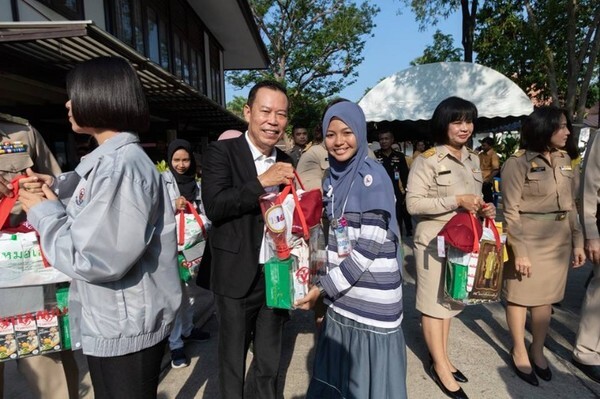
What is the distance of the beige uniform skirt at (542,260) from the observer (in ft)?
8.79

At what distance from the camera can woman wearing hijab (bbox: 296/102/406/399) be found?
1.75 metres

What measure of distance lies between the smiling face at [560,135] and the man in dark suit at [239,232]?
1953 millimetres

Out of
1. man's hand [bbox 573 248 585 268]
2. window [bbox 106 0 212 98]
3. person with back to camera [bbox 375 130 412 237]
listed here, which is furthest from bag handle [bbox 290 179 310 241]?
window [bbox 106 0 212 98]

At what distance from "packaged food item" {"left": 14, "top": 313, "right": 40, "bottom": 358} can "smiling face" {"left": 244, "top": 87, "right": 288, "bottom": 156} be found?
4.46ft

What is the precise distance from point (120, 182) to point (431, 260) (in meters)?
2.07

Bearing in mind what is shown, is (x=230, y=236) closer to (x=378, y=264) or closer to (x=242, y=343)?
Result: (x=242, y=343)

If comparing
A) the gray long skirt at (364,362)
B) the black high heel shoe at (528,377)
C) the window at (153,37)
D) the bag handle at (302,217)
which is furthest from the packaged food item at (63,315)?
the window at (153,37)

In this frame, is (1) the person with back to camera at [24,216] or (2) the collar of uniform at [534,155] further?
(2) the collar of uniform at [534,155]

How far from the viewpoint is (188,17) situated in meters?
10.4

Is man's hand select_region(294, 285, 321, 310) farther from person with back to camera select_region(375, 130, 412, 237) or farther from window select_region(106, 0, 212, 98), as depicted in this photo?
window select_region(106, 0, 212, 98)

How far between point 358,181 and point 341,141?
22 centimetres

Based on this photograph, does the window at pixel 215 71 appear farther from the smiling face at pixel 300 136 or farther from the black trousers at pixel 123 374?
the black trousers at pixel 123 374

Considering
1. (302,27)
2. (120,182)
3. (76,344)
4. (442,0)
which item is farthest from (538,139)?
(302,27)

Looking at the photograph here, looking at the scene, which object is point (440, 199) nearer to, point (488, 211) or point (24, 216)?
point (488, 211)
